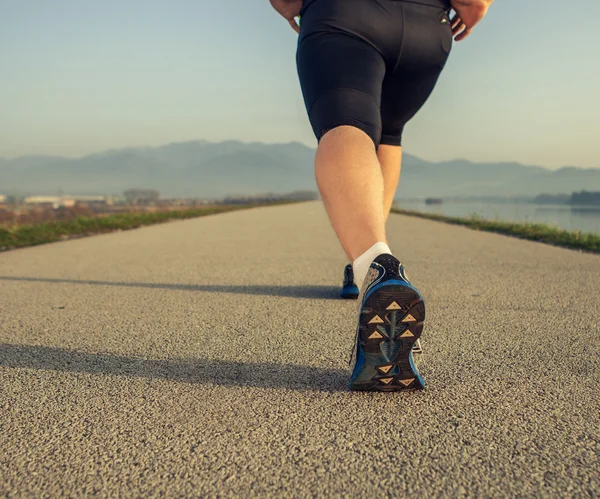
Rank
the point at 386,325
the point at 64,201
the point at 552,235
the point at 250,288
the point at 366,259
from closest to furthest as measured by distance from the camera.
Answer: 1. the point at 386,325
2. the point at 366,259
3. the point at 250,288
4. the point at 552,235
5. the point at 64,201

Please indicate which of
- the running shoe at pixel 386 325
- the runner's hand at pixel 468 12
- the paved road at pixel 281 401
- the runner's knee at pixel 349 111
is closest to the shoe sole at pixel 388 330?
the running shoe at pixel 386 325

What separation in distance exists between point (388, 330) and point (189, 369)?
2.35 feet

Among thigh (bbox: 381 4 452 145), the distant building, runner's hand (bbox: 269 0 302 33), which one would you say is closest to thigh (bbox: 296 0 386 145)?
thigh (bbox: 381 4 452 145)

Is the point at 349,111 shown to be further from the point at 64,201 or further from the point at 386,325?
the point at 64,201

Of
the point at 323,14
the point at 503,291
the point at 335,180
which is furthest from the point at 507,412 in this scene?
the point at 503,291

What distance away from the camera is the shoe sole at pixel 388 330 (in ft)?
4.13

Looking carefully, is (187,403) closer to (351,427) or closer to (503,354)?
(351,427)

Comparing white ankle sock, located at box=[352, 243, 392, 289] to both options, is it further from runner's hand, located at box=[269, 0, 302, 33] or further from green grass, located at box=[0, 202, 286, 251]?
green grass, located at box=[0, 202, 286, 251]

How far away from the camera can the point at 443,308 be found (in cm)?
266

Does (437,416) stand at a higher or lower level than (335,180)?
lower

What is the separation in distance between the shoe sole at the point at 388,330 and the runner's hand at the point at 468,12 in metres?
1.15

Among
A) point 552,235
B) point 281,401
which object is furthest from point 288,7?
point 552,235

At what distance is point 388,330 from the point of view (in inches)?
50.2

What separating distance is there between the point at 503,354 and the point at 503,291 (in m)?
1.46
